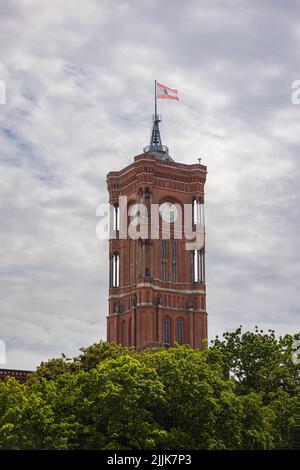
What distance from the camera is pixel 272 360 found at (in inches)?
2320

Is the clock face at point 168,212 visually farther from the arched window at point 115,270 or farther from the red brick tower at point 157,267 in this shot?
the arched window at point 115,270

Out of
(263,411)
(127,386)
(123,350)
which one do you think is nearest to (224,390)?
(263,411)

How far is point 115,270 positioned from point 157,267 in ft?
21.7

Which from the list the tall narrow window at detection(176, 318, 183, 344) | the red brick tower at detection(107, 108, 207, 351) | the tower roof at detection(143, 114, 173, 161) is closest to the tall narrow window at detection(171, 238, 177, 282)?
the red brick tower at detection(107, 108, 207, 351)

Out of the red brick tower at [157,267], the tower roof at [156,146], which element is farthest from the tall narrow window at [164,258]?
the tower roof at [156,146]

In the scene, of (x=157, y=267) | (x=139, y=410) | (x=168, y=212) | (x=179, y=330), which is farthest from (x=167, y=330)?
(x=139, y=410)

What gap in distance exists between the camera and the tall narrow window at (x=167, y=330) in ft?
365

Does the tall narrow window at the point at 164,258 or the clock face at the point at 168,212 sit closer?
the tall narrow window at the point at 164,258

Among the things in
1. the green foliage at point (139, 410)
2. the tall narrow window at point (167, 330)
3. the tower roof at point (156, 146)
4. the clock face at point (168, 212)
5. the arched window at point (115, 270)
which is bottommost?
the green foliage at point (139, 410)

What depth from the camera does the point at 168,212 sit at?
115000mm

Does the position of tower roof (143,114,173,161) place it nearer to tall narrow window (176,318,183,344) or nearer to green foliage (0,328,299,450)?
tall narrow window (176,318,183,344)

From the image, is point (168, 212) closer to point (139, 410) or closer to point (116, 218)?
point (116, 218)
